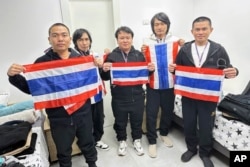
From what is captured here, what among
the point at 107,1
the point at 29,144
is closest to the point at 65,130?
the point at 29,144

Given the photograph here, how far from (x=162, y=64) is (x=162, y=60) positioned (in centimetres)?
4

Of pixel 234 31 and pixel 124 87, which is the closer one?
pixel 124 87

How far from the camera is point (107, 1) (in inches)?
120

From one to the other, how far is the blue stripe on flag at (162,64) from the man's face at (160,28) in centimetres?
12

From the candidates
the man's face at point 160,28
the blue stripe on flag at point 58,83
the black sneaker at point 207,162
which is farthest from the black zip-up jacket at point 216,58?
the blue stripe on flag at point 58,83

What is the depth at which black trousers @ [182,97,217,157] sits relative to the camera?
1964mm

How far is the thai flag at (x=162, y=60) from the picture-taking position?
2174mm

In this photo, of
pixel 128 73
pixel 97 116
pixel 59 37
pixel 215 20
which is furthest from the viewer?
pixel 215 20

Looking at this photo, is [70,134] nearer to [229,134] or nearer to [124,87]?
[124,87]

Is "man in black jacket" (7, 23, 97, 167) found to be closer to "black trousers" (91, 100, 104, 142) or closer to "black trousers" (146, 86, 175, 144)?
"black trousers" (91, 100, 104, 142)

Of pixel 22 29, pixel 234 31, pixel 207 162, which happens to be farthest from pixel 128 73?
pixel 234 31

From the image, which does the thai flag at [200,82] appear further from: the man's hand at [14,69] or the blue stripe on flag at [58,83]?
the man's hand at [14,69]

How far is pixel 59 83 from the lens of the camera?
167 centimetres

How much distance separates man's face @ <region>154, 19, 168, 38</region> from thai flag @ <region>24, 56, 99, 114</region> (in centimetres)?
84
